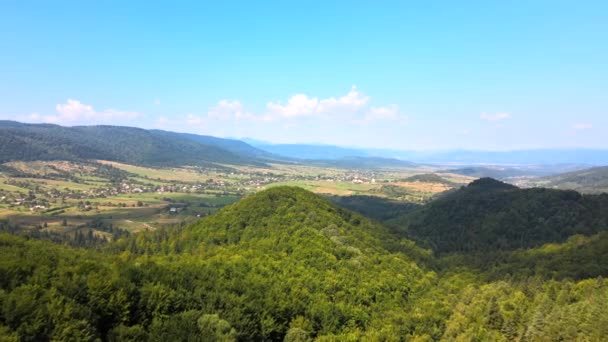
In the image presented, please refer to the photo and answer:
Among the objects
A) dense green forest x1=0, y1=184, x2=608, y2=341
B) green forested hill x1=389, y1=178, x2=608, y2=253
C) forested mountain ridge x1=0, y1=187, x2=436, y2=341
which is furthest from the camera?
green forested hill x1=389, y1=178, x2=608, y2=253

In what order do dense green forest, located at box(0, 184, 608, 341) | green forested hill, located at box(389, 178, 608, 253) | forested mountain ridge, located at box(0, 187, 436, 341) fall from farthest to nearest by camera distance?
green forested hill, located at box(389, 178, 608, 253) < dense green forest, located at box(0, 184, 608, 341) < forested mountain ridge, located at box(0, 187, 436, 341)

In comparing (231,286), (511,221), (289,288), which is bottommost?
(511,221)

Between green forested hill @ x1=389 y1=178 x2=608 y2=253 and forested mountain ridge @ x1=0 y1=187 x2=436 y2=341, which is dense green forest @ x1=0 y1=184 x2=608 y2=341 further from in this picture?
green forested hill @ x1=389 y1=178 x2=608 y2=253

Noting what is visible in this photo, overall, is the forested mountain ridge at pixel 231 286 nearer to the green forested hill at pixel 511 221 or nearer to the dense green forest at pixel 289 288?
the dense green forest at pixel 289 288

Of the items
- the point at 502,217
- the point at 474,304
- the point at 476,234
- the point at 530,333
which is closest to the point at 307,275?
the point at 474,304

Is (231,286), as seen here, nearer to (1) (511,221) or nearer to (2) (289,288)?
(2) (289,288)

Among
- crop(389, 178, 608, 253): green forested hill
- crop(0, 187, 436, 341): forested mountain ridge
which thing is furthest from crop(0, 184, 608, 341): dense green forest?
crop(389, 178, 608, 253): green forested hill

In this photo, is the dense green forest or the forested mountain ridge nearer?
the forested mountain ridge

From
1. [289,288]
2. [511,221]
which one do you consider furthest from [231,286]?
[511,221]
